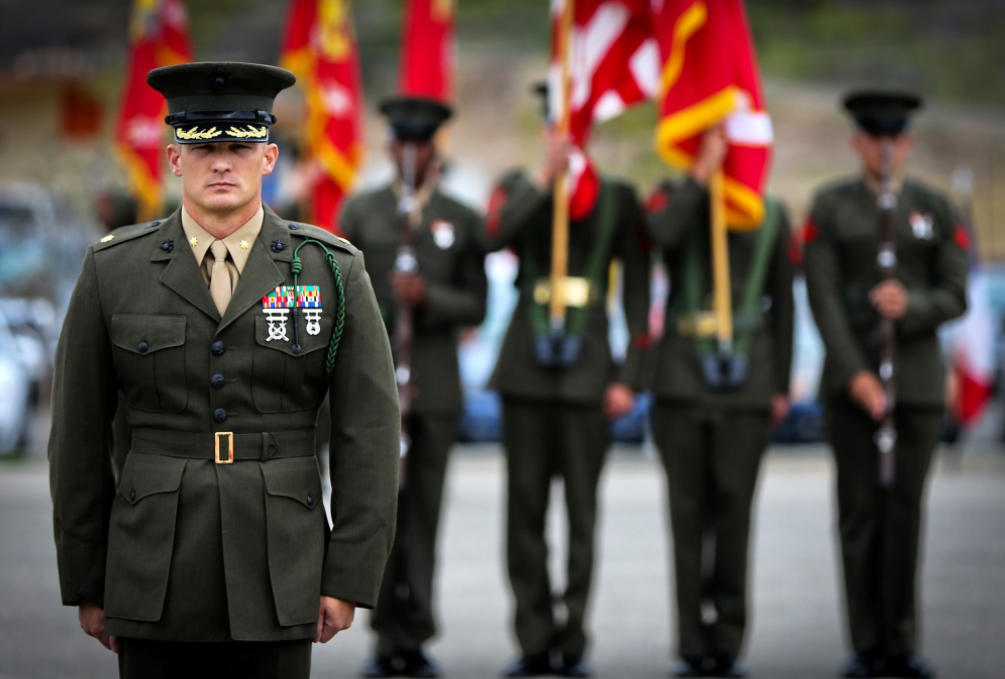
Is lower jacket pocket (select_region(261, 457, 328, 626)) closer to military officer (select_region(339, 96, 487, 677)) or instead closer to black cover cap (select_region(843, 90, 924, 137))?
military officer (select_region(339, 96, 487, 677))

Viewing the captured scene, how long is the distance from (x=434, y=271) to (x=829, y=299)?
180cm

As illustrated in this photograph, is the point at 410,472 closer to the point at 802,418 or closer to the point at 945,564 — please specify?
the point at 945,564

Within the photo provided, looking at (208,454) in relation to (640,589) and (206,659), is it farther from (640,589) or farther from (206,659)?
(640,589)

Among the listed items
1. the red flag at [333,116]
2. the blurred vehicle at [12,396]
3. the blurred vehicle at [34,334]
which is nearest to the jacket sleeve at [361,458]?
the red flag at [333,116]

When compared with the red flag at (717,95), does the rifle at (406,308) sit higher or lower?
lower

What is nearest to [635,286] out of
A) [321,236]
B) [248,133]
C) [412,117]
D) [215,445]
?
[412,117]

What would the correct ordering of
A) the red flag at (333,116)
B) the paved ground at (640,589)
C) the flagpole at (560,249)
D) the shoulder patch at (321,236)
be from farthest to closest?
the red flag at (333,116), the paved ground at (640,589), the flagpole at (560,249), the shoulder patch at (321,236)

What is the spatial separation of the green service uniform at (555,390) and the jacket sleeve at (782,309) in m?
0.59

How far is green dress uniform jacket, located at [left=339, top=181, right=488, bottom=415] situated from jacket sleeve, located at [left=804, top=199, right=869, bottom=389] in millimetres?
1521

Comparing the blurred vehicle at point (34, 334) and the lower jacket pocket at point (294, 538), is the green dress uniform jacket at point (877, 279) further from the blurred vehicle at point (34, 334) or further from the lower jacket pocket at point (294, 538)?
the blurred vehicle at point (34, 334)

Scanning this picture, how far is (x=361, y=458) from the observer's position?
12.2 ft

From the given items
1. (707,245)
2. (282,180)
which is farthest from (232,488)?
(282,180)

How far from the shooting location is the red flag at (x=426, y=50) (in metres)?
8.05

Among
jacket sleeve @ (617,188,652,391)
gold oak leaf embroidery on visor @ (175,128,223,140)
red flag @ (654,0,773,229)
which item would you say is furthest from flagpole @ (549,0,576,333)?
gold oak leaf embroidery on visor @ (175,128,223,140)
